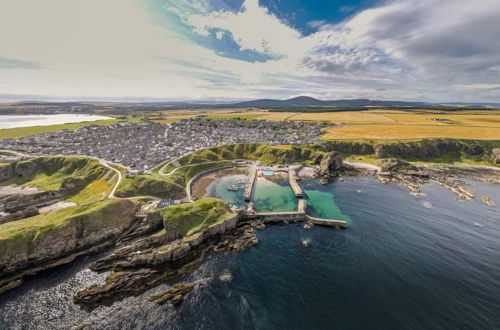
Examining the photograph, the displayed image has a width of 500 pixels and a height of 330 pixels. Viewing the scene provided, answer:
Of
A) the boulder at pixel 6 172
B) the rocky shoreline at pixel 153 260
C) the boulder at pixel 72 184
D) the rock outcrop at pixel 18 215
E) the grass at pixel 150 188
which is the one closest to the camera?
the rocky shoreline at pixel 153 260

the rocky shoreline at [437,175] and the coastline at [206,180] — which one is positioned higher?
the rocky shoreline at [437,175]

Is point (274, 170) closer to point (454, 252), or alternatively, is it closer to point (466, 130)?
point (454, 252)

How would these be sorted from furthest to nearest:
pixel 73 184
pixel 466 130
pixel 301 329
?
1. pixel 466 130
2. pixel 73 184
3. pixel 301 329

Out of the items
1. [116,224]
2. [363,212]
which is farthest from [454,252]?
[116,224]

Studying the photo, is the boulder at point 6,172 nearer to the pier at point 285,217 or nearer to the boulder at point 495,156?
the pier at point 285,217

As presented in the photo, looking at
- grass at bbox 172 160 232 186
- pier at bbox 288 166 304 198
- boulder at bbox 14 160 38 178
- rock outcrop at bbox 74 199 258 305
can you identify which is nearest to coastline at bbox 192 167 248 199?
grass at bbox 172 160 232 186

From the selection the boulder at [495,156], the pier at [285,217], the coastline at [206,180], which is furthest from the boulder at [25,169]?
the boulder at [495,156]

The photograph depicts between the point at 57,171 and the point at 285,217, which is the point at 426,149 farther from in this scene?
the point at 57,171
